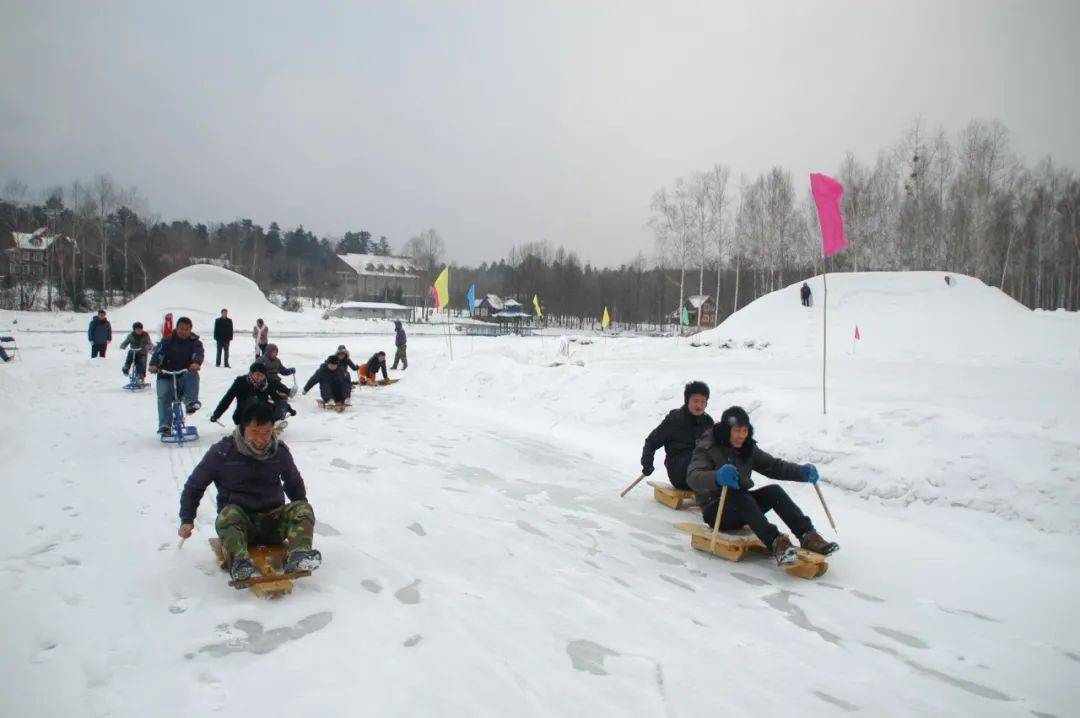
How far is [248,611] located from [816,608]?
4202 millimetres

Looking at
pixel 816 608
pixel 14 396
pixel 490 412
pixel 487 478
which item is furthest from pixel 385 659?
pixel 14 396

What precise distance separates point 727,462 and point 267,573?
4.20m

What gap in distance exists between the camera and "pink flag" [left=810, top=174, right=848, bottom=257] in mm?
10172

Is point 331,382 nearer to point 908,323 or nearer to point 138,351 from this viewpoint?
point 138,351

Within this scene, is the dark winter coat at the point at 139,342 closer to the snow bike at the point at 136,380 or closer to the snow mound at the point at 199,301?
the snow bike at the point at 136,380

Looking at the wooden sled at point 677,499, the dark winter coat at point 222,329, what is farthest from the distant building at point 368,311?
the wooden sled at point 677,499

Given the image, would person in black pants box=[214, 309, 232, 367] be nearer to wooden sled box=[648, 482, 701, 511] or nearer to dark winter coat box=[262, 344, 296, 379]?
dark winter coat box=[262, 344, 296, 379]

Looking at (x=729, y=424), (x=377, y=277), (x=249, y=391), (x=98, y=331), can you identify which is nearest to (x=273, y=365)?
(x=249, y=391)

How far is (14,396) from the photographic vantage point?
12.8 meters

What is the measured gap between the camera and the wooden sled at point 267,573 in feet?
13.3

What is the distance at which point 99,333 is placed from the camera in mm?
20125

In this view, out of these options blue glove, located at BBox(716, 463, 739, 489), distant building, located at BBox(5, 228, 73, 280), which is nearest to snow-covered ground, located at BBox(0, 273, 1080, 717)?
blue glove, located at BBox(716, 463, 739, 489)

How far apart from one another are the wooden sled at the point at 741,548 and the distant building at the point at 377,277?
89.9 m

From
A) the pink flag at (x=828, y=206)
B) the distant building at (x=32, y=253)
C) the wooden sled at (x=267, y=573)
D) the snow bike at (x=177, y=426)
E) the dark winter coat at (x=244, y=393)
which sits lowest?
the wooden sled at (x=267, y=573)
